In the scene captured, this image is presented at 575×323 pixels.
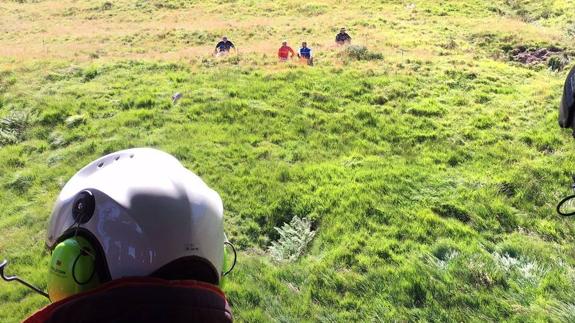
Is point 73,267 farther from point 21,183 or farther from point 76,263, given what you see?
point 21,183

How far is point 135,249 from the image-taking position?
1770mm

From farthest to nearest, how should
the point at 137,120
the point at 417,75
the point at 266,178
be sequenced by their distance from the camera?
the point at 417,75 → the point at 137,120 → the point at 266,178

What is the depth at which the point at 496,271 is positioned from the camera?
5.94 meters

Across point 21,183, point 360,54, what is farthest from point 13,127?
point 360,54

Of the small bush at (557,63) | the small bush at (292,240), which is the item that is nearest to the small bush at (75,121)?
the small bush at (292,240)

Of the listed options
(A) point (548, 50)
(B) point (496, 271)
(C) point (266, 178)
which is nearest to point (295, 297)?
(B) point (496, 271)

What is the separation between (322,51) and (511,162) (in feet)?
35.6

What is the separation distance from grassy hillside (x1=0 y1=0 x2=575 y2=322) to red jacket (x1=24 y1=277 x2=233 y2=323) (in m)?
3.77

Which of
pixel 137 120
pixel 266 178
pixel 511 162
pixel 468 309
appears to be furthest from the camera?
pixel 137 120

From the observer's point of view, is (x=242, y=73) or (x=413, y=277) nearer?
(x=413, y=277)

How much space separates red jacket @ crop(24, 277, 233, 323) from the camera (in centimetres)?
160

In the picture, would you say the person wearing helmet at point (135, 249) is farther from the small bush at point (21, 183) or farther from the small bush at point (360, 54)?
the small bush at point (360, 54)

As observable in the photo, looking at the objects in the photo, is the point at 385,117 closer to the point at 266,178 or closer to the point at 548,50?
the point at 266,178

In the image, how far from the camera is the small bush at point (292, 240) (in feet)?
21.4
